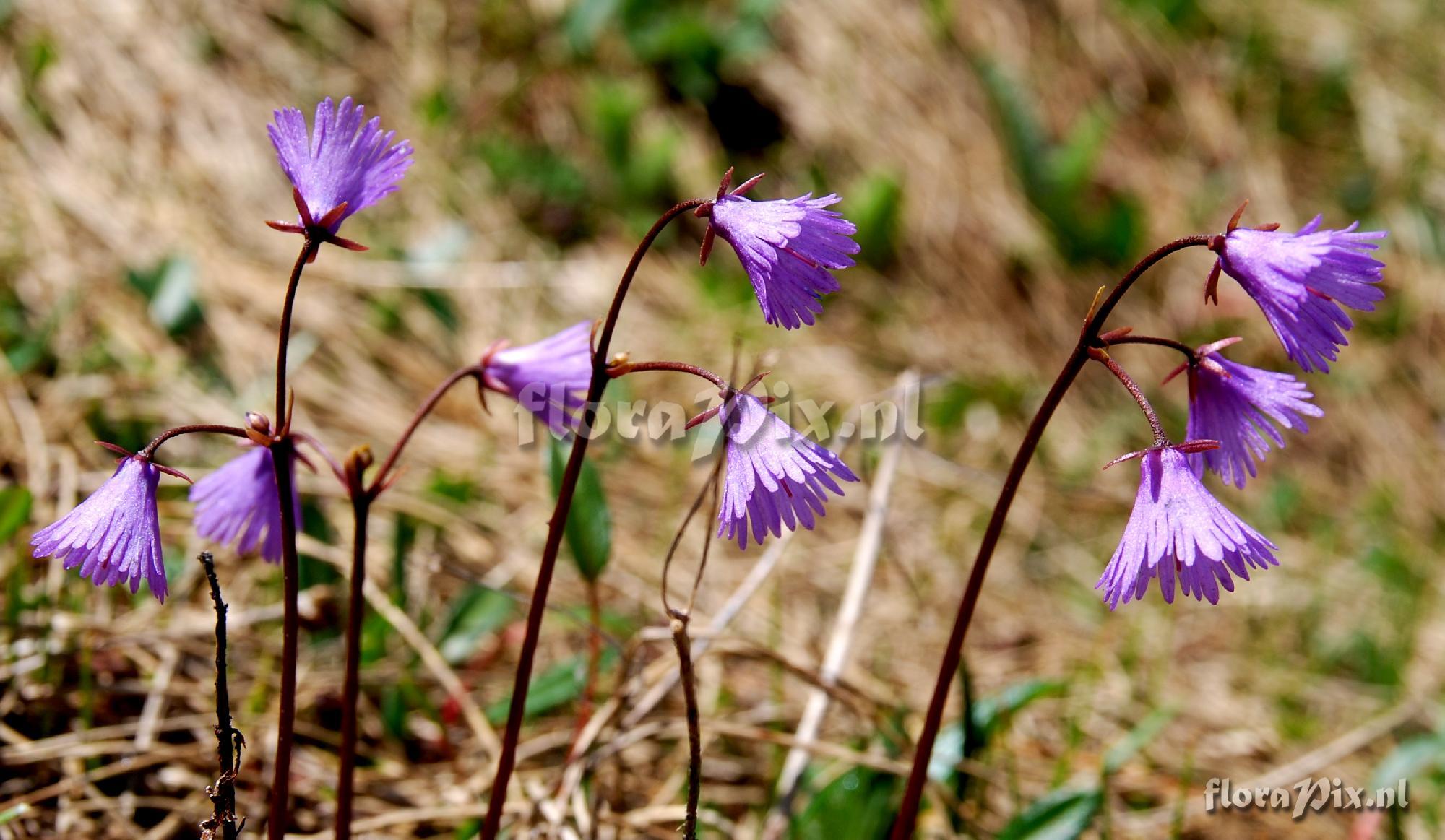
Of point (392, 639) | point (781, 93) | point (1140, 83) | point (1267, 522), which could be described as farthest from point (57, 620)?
point (1140, 83)

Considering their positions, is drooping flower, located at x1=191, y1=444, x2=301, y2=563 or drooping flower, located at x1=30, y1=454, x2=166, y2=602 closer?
drooping flower, located at x1=30, y1=454, x2=166, y2=602

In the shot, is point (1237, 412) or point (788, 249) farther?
point (1237, 412)

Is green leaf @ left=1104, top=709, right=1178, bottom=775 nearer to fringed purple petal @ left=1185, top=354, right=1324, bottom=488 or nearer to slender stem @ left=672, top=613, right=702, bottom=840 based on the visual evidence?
fringed purple petal @ left=1185, top=354, right=1324, bottom=488

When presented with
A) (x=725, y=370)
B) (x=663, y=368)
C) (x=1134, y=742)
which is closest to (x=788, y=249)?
(x=663, y=368)

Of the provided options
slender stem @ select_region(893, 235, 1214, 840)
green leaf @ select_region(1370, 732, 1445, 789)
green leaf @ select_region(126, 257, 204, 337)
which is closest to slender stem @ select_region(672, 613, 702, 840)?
slender stem @ select_region(893, 235, 1214, 840)

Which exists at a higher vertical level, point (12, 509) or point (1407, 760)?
point (1407, 760)

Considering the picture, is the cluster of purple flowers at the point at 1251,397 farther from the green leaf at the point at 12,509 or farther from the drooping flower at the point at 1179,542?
the green leaf at the point at 12,509

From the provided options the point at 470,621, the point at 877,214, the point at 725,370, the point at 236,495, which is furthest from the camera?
the point at 877,214

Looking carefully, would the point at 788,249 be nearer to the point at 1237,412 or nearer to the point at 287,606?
the point at 1237,412
